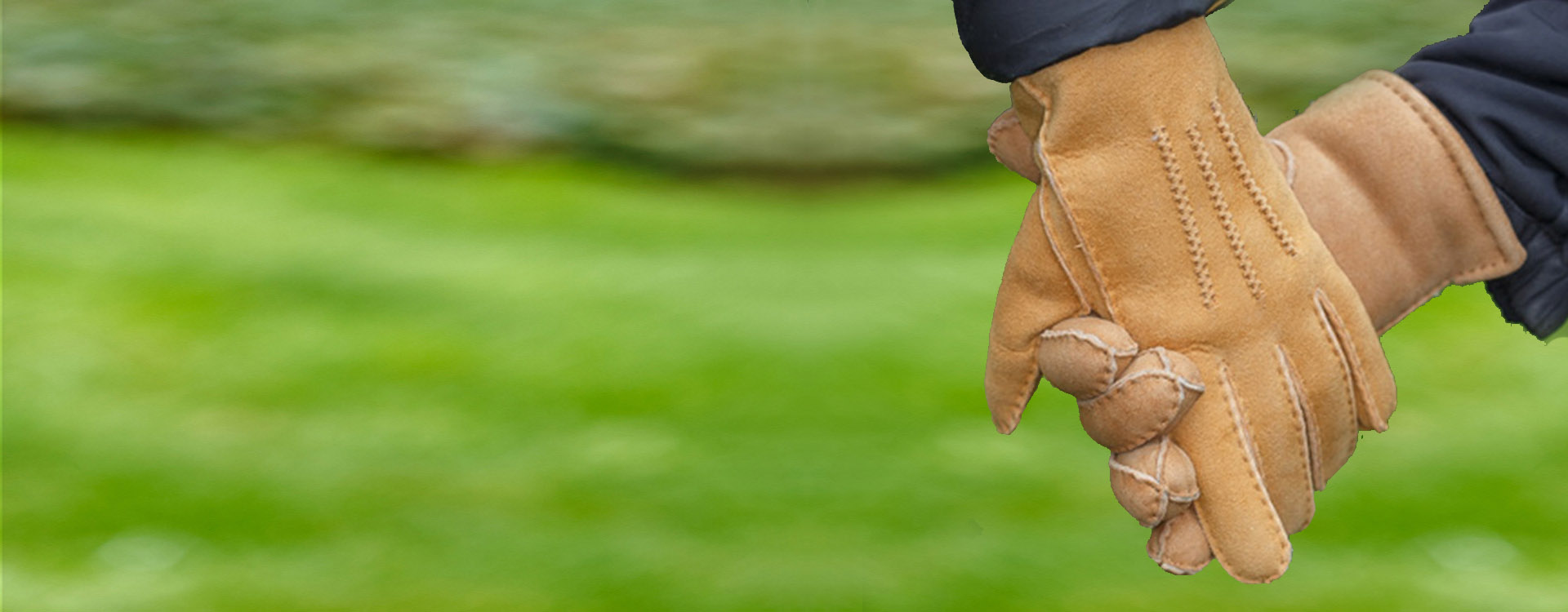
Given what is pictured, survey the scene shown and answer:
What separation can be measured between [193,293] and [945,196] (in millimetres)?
812

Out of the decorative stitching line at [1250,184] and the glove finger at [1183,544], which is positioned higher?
the decorative stitching line at [1250,184]

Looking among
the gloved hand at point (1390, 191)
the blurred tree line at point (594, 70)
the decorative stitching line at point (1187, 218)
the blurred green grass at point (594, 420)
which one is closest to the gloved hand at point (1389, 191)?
the gloved hand at point (1390, 191)

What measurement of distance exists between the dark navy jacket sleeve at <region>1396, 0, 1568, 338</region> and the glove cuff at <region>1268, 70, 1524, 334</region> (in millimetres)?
14

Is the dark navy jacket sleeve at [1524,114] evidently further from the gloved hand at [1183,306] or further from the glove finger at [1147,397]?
the glove finger at [1147,397]

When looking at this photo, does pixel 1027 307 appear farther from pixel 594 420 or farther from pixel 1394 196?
pixel 594 420

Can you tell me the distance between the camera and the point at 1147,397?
98cm

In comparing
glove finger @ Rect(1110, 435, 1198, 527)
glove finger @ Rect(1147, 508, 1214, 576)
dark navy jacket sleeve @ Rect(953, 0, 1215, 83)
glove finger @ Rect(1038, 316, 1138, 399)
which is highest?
dark navy jacket sleeve @ Rect(953, 0, 1215, 83)

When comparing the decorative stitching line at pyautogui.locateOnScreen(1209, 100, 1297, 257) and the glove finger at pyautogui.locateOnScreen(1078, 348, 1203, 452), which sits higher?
the decorative stitching line at pyautogui.locateOnScreen(1209, 100, 1297, 257)

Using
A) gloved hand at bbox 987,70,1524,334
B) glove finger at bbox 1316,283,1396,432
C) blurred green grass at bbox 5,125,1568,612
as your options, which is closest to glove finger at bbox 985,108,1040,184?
gloved hand at bbox 987,70,1524,334

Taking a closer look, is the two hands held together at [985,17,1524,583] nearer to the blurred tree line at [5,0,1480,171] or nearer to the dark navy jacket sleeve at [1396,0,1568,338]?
the dark navy jacket sleeve at [1396,0,1568,338]

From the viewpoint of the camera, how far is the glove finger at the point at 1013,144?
1042mm

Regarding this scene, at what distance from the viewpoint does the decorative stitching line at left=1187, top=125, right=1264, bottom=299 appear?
969mm

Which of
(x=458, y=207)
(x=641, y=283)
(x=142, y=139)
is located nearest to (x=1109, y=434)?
(x=641, y=283)

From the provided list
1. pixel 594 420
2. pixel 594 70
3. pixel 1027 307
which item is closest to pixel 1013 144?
pixel 1027 307
